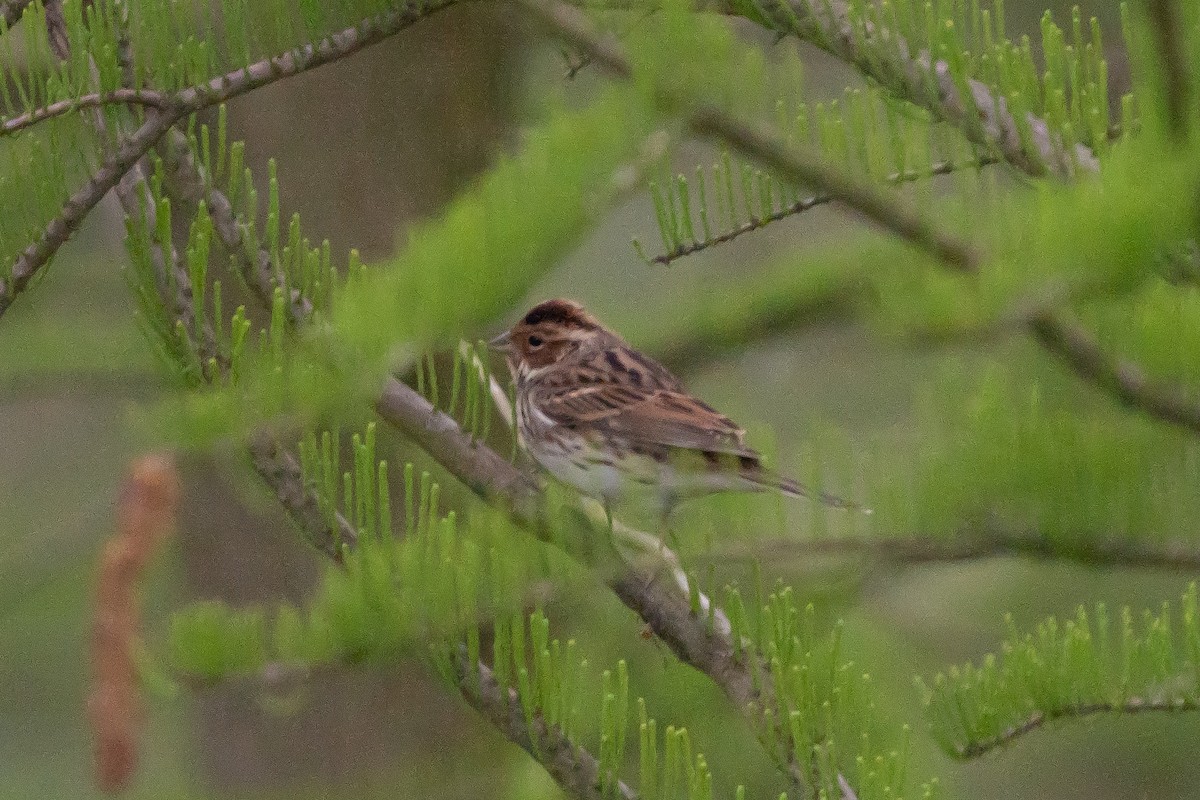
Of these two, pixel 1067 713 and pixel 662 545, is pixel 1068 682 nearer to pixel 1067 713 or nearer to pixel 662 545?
pixel 1067 713

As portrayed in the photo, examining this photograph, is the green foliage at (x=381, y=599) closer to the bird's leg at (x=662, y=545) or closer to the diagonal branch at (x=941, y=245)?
the bird's leg at (x=662, y=545)

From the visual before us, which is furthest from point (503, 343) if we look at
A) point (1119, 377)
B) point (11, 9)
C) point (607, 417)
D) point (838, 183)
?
point (11, 9)

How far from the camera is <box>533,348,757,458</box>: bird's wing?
12.6 feet

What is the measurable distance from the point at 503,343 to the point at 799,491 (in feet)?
4.79

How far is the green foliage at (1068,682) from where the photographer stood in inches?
89.6

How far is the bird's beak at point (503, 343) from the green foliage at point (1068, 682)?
2.05 meters

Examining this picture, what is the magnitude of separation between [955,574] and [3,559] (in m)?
3.70

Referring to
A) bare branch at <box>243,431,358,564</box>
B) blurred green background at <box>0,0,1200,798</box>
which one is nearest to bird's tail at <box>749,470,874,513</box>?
blurred green background at <box>0,0,1200,798</box>

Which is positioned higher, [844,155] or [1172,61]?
[1172,61]

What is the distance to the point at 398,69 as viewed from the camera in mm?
5125

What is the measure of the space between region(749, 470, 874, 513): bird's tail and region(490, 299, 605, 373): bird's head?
3.34ft

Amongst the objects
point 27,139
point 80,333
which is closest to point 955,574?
point 80,333

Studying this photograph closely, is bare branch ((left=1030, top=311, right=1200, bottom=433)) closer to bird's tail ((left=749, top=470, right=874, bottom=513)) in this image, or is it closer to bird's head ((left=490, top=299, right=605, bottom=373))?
bird's tail ((left=749, top=470, right=874, bottom=513))

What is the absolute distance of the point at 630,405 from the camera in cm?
406
